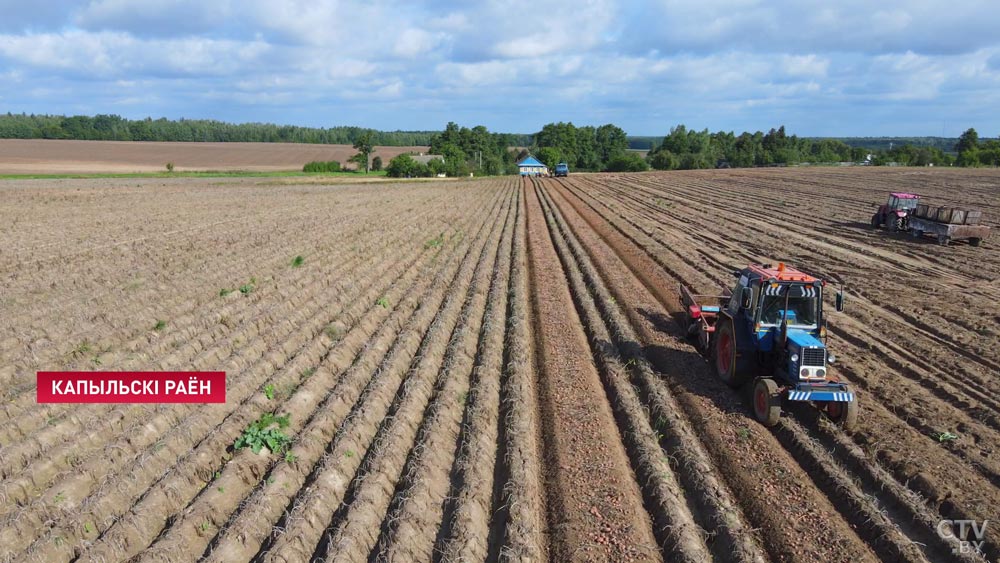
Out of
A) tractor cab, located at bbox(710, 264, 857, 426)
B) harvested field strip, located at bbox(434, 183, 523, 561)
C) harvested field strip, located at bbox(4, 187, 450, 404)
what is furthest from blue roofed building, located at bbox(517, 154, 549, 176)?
tractor cab, located at bbox(710, 264, 857, 426)

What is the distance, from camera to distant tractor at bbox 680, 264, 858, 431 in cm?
877

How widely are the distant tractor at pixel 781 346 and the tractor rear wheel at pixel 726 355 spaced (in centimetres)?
2

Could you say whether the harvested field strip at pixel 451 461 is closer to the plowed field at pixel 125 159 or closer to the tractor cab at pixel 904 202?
the tractor cab at pixel 904 202

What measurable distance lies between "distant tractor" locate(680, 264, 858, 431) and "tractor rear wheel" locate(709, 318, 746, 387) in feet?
0.05

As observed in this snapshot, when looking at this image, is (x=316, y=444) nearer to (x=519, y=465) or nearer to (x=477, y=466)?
(x=477, y=466)

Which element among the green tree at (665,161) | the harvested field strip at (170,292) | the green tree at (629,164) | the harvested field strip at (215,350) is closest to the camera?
the harvested field strip at (215,350)

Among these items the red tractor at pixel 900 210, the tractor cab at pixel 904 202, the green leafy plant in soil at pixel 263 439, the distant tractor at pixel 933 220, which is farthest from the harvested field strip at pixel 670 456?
the tractor cab at pixel 904 202

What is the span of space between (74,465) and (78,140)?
169 m

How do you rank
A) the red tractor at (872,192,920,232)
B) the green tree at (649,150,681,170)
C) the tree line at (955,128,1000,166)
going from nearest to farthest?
1. the red tractor at (872,192,920,232)
2. the tree line at (955,128,1000,166)
3. the green tree at (649,150,681,170)

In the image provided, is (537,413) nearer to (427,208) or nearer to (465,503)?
(465,503)

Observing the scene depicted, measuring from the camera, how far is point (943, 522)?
6910 mm

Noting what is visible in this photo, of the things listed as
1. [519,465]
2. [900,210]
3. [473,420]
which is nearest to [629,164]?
[900,210]

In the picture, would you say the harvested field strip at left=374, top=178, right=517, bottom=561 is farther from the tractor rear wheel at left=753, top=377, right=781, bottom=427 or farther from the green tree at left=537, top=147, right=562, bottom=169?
the green tree at left=537, top=147, right=562, bottom=169

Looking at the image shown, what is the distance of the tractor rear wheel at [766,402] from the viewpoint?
8852mm
